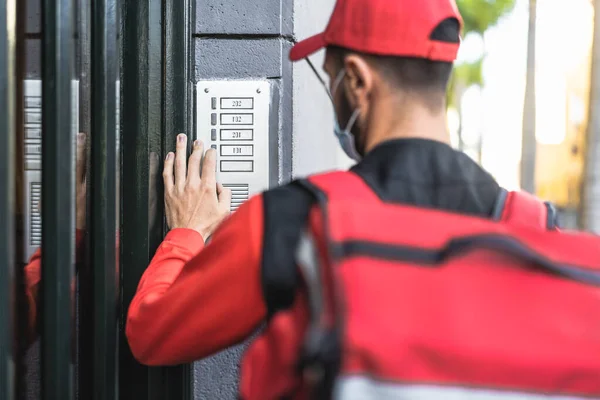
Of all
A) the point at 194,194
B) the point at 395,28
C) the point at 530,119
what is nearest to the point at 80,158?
the point at 194,194

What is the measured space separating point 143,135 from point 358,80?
929 mm

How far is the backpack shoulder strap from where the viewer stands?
161 cm

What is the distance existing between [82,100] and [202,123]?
1.36 ft

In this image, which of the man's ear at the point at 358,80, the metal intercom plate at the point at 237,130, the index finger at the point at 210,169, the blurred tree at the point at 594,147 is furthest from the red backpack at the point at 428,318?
the blurred tree at the point at 594,147

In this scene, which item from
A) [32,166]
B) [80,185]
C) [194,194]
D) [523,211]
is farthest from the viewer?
[194,194]

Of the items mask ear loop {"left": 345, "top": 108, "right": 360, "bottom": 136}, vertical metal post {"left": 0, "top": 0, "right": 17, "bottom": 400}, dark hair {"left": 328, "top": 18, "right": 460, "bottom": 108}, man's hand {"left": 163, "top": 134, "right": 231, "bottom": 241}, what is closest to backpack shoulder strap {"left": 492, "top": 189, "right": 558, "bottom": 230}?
dark hair {"left": 328, "top": 18, "right": 460, "bottom": 108}

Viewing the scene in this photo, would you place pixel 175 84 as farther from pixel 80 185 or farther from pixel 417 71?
pixel 417 71

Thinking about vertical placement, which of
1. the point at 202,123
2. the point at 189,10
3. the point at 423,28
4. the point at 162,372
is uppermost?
the point at 189,10

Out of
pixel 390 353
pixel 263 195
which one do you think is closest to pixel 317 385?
pixel 390 353

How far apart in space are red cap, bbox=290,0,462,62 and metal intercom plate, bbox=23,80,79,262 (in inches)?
31.6

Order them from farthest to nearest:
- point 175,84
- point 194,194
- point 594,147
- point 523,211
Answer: point 594,147 → point 175,84 → point 194,194 → point 523,211

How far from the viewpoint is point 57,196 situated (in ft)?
6.40

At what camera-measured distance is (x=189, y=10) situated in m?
2.44

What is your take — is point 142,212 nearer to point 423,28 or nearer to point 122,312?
point 122,312
